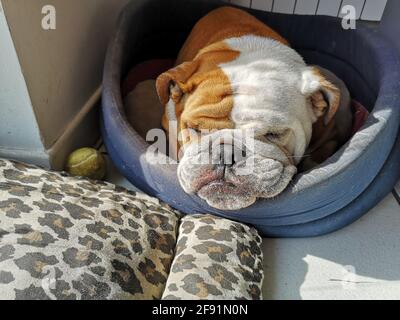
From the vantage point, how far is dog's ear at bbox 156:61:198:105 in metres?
1.13

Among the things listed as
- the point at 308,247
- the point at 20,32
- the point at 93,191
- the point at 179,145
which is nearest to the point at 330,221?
the point at 308,247

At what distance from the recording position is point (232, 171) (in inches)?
40.1

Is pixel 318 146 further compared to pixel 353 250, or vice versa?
pixel 318 146

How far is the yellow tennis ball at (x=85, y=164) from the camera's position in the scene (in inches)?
52.2

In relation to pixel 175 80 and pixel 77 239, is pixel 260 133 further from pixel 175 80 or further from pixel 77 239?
pixel 77 239

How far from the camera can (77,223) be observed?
980 mm

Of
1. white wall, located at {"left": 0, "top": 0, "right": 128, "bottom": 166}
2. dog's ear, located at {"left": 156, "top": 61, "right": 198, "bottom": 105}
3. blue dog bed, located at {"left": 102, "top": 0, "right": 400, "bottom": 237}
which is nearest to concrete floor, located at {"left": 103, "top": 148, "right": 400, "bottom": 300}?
blue dog bed, located at {"left": 102, "top": 0, "right": 400, "bottom": 237}

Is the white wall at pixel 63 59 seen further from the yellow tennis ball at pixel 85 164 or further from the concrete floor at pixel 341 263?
the concrete floor at pixel 341 263

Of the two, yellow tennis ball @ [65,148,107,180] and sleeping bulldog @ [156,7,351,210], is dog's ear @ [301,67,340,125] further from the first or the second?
yellow tennis ball @ [65,148,107,180]

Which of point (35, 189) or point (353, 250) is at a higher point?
point (35, 189)

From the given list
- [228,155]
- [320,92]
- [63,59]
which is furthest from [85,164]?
[320,92]

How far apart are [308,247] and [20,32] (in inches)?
40.0

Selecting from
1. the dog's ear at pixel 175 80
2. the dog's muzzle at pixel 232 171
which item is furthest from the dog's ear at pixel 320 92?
the dog's ear at pixel 175 80
